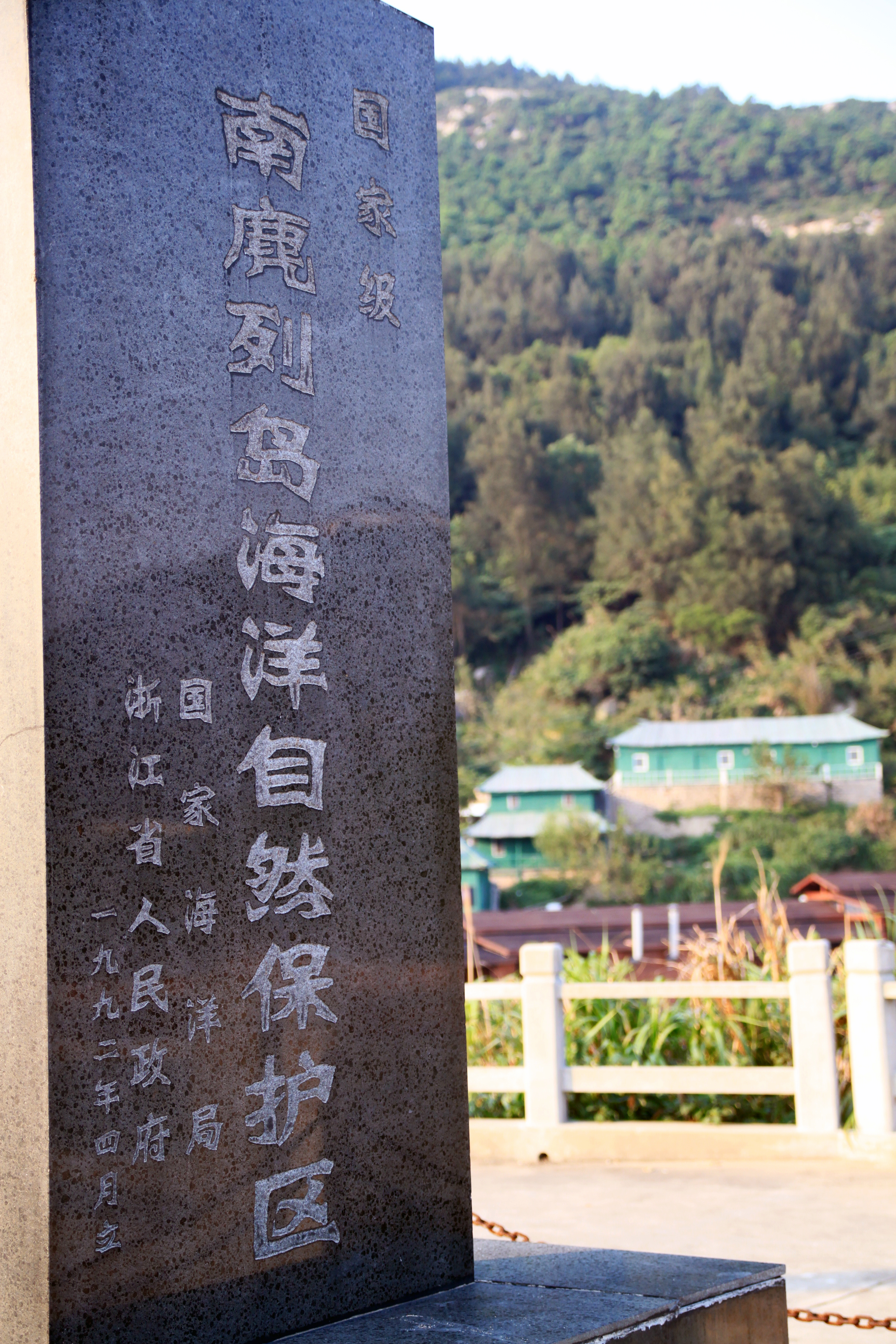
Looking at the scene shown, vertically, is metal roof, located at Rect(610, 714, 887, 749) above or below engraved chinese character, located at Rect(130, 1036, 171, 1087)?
above

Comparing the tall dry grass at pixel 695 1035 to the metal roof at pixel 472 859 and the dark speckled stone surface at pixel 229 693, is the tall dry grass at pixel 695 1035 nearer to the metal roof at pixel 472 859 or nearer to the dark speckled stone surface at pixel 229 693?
the dark speckled stone surface at pixel 229 693

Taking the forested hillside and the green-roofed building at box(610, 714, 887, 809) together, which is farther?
the forested hillside

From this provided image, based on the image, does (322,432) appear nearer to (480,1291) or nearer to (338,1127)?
(338,1127)

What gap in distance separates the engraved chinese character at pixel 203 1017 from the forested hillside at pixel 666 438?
126 feet

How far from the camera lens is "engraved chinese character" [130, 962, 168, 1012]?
2084mm

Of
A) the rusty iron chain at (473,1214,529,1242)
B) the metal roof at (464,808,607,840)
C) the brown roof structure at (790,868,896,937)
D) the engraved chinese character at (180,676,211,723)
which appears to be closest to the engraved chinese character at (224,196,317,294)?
the engraved chinese character at (180,676,211,723)

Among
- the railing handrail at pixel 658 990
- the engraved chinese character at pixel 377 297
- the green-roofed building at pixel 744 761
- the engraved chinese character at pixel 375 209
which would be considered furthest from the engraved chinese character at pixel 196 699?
the green-roofed building at pixel 744 761

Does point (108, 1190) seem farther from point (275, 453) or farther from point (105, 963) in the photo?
point (275, 453)

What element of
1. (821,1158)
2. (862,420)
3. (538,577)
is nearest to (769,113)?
(862,420)

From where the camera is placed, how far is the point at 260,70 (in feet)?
8.09

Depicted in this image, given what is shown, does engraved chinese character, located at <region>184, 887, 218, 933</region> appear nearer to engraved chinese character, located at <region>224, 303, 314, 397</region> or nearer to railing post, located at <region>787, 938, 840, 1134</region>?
engraved chinese character, located at <region>224, 303, 314, 397</region>

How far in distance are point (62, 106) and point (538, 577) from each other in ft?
171

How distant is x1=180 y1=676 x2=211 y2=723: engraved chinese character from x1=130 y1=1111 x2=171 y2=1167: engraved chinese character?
638mm

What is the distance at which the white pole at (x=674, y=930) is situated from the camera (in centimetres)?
1429
